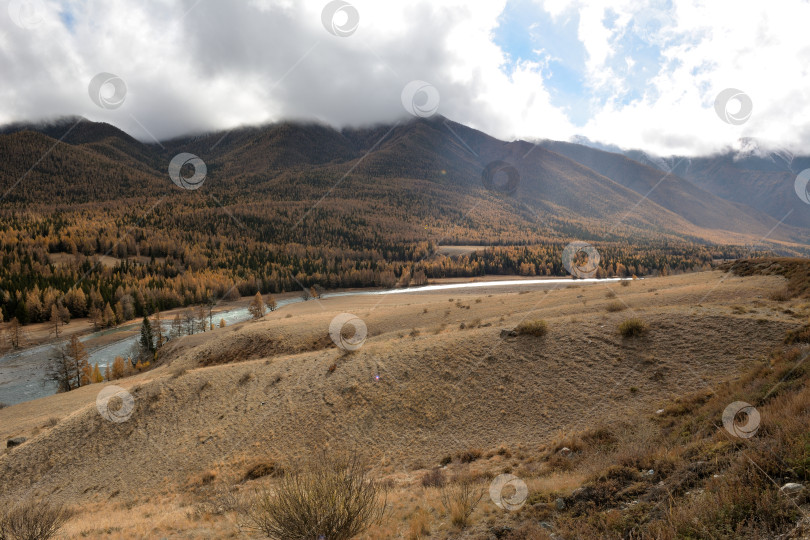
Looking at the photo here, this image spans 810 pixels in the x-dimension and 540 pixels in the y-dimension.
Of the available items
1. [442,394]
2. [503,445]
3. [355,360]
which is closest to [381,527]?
[503,445]

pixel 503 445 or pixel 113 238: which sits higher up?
pixel 113 238

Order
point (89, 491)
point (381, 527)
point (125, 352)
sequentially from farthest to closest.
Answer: point (125, 352) < point (89, 491) < point (381, 527)

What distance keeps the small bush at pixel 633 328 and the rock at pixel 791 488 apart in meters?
16.5

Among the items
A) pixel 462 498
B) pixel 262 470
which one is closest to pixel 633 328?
pixel 462 498

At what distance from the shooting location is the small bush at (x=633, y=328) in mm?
21656

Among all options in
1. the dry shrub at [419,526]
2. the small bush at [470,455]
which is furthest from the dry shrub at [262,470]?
the dry shrub at [419,526]

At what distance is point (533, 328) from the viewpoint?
2450cm

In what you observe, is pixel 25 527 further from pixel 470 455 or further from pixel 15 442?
pixel 15 442

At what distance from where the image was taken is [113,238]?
16988cm

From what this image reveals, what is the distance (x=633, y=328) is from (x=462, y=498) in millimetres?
16661

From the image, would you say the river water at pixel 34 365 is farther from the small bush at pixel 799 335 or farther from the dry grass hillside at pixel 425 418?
the small bush at pixel 799 335

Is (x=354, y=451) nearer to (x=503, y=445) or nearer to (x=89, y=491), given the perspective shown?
(x=503, y=445)

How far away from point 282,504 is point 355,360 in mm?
18852

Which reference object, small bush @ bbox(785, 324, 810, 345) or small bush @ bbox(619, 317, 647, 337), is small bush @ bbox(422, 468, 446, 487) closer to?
small bush @ bbox(619, 317, 647, 337)
